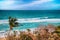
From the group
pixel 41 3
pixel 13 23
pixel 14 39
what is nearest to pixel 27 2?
pixel 41 3

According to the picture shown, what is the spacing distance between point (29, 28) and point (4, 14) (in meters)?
0.34

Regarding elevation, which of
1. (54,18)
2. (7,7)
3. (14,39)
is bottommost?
(14,39)

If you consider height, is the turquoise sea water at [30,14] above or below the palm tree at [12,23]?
above

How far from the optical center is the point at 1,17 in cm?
112

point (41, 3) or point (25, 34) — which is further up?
point (41, 3)

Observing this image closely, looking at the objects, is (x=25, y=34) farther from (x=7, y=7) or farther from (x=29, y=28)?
(x=7, y=7)

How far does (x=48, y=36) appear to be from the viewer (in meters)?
1.11

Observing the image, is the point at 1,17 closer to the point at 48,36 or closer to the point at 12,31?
the point at 12,31

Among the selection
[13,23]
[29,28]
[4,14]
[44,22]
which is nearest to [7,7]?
[4,14]

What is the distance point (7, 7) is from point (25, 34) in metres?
0.39

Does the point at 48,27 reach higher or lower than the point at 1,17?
lower

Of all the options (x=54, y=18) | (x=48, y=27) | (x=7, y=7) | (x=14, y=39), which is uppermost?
(x=7, y=7)

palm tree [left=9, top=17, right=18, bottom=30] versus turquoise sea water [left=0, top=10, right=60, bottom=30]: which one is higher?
turquoise sea water [left=0, top=10, right=60, bottom=30]

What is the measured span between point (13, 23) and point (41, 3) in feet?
1.35
